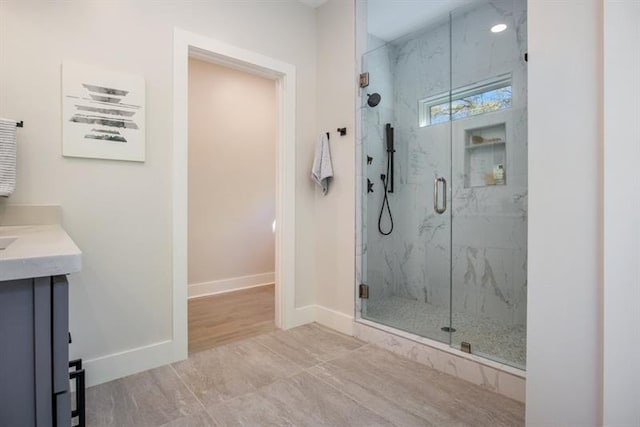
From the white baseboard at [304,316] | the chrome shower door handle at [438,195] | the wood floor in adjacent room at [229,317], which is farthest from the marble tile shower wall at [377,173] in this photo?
the wood floor in adjacent room at [229,317]

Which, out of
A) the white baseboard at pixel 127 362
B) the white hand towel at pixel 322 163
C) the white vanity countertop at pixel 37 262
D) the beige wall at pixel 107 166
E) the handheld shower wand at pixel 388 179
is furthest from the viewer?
the handheld shower wand at pixel 388 179

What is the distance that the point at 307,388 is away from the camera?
1.85 m

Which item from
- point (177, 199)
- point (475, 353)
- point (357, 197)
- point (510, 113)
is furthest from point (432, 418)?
point (510, 113)

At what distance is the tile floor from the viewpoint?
1.58 metres

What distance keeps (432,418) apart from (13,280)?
169 centimetres

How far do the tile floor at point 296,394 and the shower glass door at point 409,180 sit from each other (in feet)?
2.73

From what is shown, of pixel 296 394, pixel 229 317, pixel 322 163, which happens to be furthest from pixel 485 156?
pixel 229 317

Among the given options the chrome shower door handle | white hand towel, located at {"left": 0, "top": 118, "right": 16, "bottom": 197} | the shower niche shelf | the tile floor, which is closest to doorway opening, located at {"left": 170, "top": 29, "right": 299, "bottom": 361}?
the tile floor

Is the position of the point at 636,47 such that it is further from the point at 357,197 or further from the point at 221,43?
the point at 221,43

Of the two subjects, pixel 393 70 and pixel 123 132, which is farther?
pixel 393 70

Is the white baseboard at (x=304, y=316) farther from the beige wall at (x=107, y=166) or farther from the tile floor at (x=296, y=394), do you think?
the beige wall at (x=107, y=166)

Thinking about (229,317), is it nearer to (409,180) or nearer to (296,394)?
(296,394)

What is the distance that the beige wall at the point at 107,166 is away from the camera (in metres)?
1.74

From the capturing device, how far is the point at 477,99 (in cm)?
278
